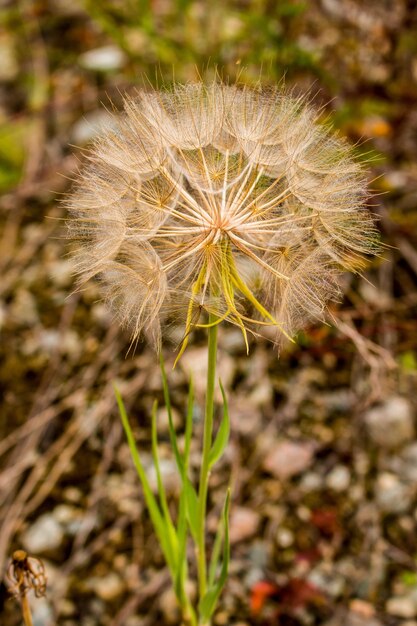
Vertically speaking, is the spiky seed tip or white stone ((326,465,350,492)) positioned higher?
the spiky seed tip

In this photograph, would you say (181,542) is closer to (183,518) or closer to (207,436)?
(183,518)

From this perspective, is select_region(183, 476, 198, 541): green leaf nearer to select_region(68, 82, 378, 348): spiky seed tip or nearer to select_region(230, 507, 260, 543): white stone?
select_region(68, 82, 378, 348): spiky seed tip

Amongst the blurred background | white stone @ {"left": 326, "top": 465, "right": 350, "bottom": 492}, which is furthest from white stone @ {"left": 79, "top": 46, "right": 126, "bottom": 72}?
white stone @ {"left": 326, "top": 465, "right": 350, "bottom": 492}

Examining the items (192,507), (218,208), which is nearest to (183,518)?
(192,507)

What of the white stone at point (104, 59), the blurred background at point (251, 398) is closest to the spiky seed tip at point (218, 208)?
the blurred background at point (251, 398)

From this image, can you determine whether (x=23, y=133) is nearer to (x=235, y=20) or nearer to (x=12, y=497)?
(x=235, y=20)

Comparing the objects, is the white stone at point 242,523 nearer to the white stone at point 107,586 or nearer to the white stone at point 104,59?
the white stone at point 107,586

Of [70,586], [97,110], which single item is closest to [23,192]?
[97,110]
